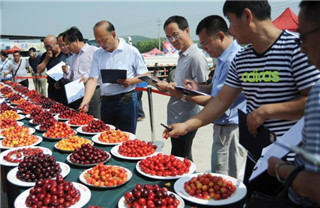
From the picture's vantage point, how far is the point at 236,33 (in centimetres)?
192

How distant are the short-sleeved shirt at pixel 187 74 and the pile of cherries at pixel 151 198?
1879mm

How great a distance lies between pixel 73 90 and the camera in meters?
4.23

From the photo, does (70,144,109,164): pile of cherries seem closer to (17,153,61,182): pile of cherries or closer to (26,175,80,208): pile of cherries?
(17,153,61,182): pile of cherries

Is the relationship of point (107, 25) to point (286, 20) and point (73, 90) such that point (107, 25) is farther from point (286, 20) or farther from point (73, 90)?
point (286, 20)

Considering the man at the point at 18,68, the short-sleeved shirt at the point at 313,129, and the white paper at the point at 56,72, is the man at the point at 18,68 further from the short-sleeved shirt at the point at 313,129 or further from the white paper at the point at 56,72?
the short-sleeved shirt at the point at 313,129

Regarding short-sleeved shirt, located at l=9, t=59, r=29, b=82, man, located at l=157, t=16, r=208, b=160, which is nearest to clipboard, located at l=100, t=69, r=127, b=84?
man, located at l=157, t=16, r=208, b=160

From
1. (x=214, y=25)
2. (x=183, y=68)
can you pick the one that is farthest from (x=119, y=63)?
(x=214, y=25)

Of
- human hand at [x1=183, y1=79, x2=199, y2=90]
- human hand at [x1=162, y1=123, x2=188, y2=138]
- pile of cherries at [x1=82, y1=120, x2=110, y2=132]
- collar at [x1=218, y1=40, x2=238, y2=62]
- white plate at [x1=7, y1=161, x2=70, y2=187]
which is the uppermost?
collar at [x1=218, y1=40, x2=238, y2=62]

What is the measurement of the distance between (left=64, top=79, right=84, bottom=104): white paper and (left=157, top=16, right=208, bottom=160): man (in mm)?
1679

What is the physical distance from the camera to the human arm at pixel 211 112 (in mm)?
2199

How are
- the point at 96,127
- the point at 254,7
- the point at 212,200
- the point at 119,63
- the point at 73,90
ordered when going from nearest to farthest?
the point at 212,200 < the point at 254,7 < the point at 96,127 < the point at 119,63 < the point at 73,90

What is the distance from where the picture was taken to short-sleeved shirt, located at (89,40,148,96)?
12.9 feet

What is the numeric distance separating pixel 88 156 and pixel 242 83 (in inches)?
58.0

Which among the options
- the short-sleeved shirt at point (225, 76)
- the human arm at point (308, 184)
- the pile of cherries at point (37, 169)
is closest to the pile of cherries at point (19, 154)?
the pile of cherries at point (37, 169)
